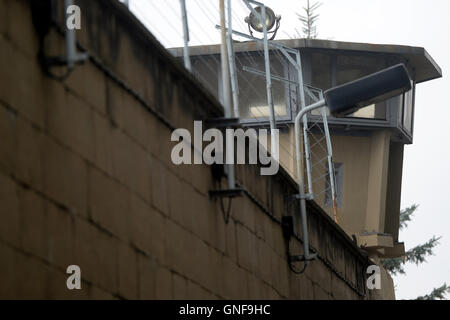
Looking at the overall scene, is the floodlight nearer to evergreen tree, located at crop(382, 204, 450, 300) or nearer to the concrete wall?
the concrete wall

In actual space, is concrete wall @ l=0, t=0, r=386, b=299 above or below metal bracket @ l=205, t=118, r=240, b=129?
below

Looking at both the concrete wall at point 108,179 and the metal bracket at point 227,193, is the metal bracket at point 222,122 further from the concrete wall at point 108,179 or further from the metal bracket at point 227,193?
the metal bracket at point 227,193

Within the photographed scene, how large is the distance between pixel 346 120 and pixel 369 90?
1398 cm

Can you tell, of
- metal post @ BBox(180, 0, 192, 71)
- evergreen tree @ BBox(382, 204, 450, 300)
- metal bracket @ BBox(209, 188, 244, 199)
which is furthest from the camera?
evergreen tree @ BBox(382, 204, 450, 300)

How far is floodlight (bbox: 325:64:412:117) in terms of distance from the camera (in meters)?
13.4

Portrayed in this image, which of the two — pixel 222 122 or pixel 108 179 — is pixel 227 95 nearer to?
pixel 222 122

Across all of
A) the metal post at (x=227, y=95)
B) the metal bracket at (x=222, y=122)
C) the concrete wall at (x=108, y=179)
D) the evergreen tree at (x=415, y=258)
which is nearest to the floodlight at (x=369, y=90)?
the concrete wall at (x=108, y=179)

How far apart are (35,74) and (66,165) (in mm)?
618

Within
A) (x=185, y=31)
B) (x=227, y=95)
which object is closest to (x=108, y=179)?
(x=185, y=31)

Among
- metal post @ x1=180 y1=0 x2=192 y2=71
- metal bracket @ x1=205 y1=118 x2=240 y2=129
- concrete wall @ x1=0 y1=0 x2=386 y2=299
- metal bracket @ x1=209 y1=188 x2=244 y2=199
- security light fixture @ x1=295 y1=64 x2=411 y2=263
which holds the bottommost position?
concrete wall @ x1=0 y1=0 x2=386 y2=299

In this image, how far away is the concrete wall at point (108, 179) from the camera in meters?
6.70

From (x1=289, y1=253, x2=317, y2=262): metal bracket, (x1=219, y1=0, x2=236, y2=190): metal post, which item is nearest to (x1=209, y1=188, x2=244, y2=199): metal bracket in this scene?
(x1=219, y1=0, x2=236, y2=190): metal post

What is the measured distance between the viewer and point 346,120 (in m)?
27.5

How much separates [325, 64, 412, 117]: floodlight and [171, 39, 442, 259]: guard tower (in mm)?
12732
